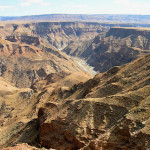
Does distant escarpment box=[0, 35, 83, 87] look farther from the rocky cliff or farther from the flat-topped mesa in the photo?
the rocky cliff

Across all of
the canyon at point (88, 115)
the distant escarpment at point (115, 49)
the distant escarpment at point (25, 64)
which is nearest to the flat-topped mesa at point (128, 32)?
the distant escarpment at point (115, 49)

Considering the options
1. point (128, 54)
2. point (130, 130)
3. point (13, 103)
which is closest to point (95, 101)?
point (130, 130)

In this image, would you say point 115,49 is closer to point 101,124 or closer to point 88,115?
point 88,115

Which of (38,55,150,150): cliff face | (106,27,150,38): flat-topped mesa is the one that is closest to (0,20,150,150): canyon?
(38,55,150,150): cliff face

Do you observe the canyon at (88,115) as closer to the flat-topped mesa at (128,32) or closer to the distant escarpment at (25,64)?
the distant escarpment at (25,64)

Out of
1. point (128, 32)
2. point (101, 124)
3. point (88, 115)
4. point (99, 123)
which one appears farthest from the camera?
point (128, 32)

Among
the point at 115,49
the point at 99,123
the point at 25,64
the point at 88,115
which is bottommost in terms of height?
the point at 25,64

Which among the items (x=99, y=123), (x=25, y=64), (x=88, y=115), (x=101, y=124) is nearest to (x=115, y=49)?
(x=25, y=64)

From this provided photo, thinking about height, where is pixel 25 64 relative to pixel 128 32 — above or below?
below

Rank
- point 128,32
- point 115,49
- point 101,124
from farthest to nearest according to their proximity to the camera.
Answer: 1. point 128,32
2. point 115,49
3. point 101,124
